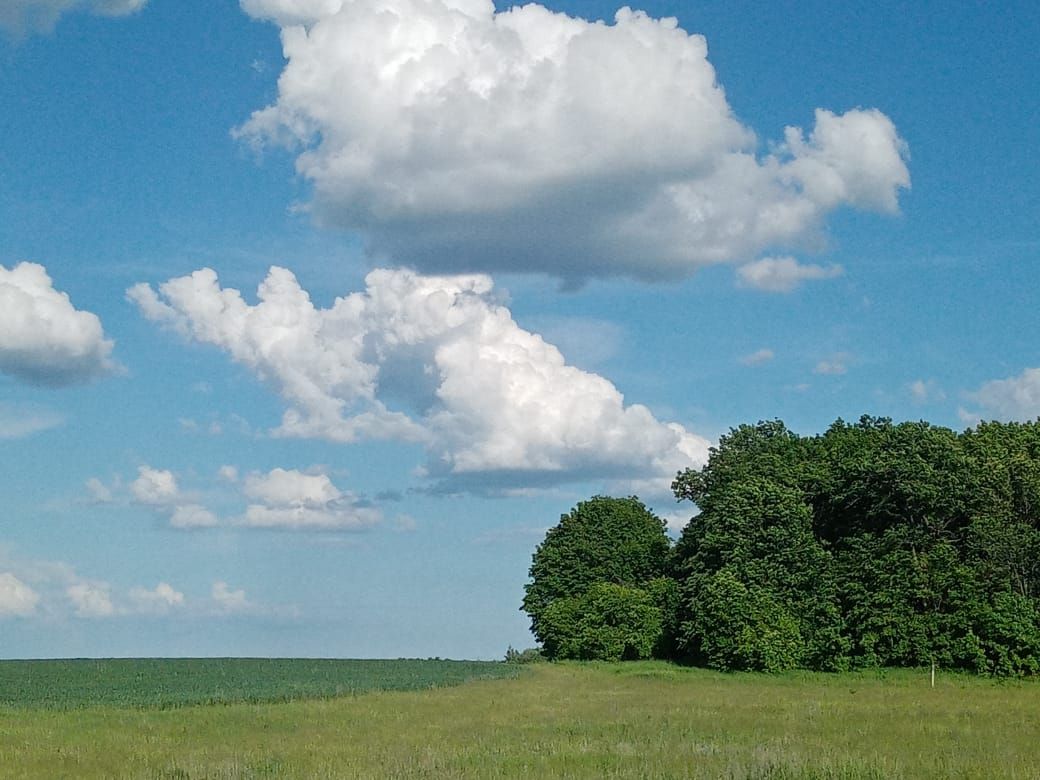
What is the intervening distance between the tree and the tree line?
45.0ft

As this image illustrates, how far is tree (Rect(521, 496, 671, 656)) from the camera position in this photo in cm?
10350

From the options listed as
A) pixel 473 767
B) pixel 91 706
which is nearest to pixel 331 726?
pixel 473 767

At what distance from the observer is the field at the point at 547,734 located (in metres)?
25.1

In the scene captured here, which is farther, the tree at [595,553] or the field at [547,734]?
the tree at [595,553]

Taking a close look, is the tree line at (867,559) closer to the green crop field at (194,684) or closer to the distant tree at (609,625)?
the distant tree at (609,625)

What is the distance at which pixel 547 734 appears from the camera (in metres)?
32.9

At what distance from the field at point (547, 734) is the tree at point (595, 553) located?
4681 cm

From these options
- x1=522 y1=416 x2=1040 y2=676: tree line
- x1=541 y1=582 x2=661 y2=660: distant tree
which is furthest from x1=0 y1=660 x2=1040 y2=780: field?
x1=541 y1=582 x2=661 y2=660: distant tree

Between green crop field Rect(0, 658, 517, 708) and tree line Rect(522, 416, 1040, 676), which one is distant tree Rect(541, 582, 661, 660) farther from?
green crop field Rect(0, 658, 517, 708)

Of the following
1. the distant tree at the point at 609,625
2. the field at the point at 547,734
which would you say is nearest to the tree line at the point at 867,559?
the distant tree at the point at 609,625

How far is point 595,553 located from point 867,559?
120ft

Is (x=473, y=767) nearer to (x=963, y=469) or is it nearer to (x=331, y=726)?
(x=331, y=726)

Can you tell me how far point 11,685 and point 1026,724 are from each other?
173 feet

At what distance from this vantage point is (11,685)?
6312cm
